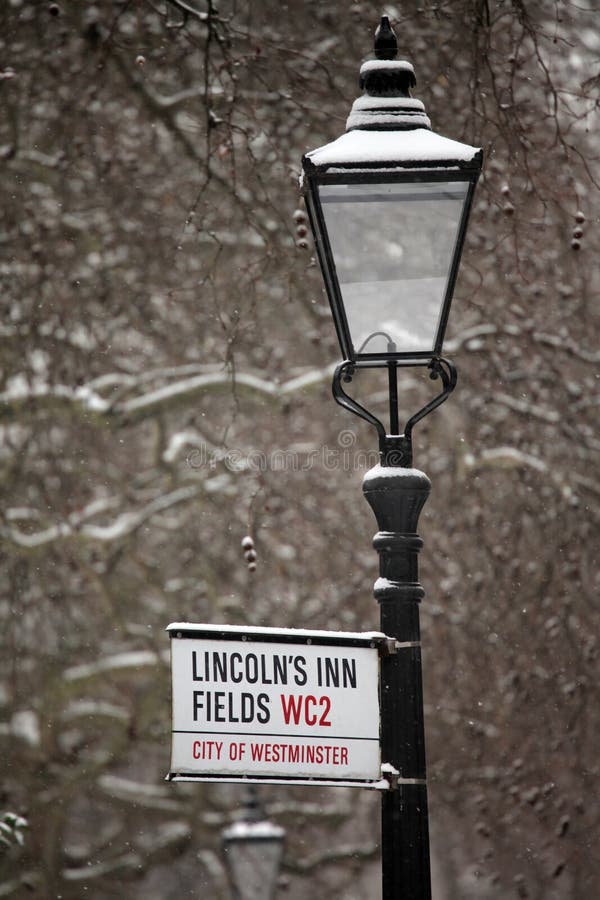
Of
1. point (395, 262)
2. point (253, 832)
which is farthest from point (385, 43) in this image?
point (253, 832)

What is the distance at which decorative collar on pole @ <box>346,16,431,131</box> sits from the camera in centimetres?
350

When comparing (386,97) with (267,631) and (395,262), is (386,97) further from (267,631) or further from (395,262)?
(267,631)

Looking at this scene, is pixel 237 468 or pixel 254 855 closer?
pixel 254 855

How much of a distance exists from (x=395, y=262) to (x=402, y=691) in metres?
0.97

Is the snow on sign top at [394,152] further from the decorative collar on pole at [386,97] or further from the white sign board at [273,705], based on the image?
the white sign board at [273,705]

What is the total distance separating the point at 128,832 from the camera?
988 centimetres

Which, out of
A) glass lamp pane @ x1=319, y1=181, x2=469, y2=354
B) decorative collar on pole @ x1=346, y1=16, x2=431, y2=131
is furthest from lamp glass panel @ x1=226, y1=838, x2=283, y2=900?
decorative collar on pole @ x1=346, y1=16, x2=431, y2=131

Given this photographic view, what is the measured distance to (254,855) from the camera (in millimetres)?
7762

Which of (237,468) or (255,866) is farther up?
(237,468)

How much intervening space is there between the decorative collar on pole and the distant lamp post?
195 inches

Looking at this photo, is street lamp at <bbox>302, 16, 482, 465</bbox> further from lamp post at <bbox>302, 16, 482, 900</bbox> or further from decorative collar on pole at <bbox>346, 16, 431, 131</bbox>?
decorative collar on pole at <bbox>346, 16, 431, 131</bbox>

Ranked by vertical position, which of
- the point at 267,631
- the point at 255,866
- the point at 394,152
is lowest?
the point at 255,866

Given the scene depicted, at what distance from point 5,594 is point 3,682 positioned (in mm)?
569

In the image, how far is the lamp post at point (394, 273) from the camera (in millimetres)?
3240
